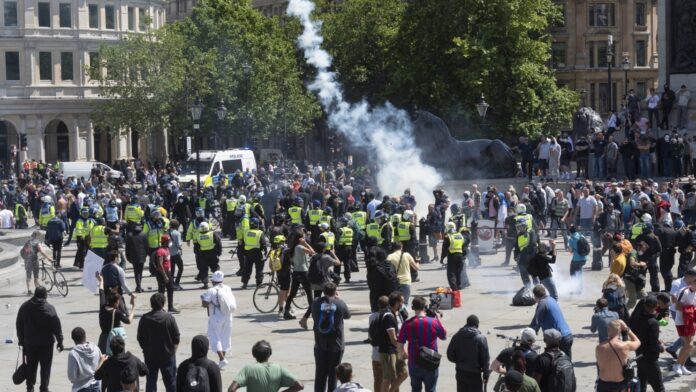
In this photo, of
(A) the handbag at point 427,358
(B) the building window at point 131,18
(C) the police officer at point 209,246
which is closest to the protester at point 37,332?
(A) the handbag at point 427,358

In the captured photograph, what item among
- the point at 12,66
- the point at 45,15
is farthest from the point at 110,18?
the point at 12,66

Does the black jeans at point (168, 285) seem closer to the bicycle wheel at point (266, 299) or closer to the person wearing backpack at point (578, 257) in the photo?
the bicycle wheel at point (266, 299)

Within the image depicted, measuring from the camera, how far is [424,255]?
106 feet

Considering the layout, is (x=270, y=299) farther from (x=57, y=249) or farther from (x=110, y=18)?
(x=110, y=18)

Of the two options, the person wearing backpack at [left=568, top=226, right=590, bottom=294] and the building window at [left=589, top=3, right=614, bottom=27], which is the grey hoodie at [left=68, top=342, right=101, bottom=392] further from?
the building window at [left=589, top=3, right=614, bottom=27]

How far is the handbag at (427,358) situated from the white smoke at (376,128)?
26902 mm

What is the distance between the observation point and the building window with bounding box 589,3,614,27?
288 feet

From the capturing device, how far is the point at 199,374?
Answer: 519 inches

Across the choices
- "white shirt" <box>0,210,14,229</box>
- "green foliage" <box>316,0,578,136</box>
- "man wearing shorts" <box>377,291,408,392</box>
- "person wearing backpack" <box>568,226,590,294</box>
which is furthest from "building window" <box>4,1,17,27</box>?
"man wearing shorts" <box>377,291,408,392</box>

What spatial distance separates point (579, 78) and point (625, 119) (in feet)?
146

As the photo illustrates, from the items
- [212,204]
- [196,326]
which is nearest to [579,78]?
[212,204]

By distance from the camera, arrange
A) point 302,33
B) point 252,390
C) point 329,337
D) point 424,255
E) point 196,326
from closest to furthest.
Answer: point 252,390 → point 329,337 → point 196,326 → point 424,255 → point 302,33

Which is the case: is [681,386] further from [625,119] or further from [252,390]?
[625,119]

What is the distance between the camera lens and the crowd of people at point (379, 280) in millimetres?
14398
